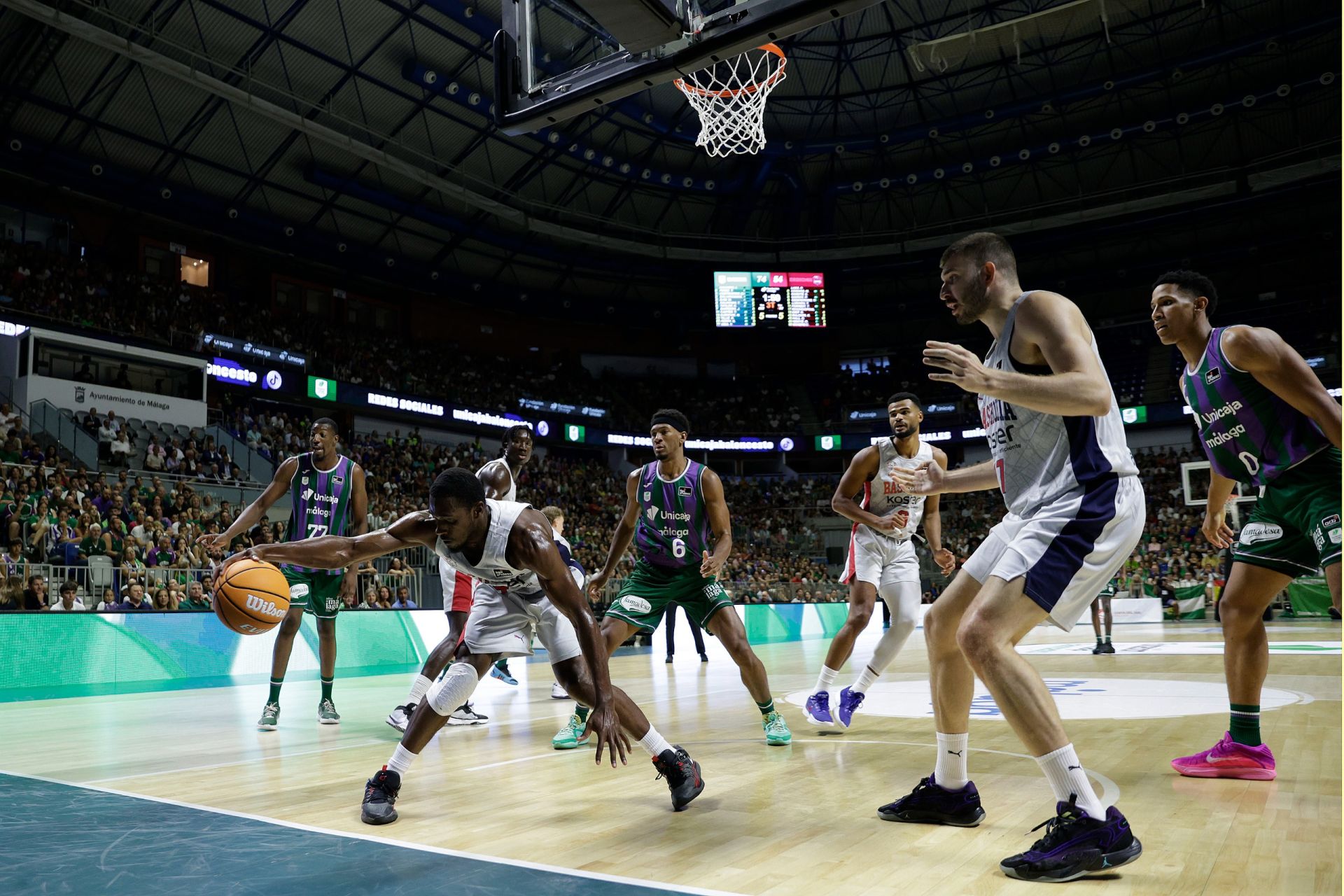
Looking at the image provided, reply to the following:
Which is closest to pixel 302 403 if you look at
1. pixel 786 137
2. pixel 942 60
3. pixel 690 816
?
pixel 786 137

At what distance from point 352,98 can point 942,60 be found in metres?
15.1

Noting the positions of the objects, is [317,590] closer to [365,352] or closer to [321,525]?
[321,525]

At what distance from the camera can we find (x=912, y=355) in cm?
3941

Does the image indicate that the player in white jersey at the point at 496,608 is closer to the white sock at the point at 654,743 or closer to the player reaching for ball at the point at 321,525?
the white sock at the point at 654,743

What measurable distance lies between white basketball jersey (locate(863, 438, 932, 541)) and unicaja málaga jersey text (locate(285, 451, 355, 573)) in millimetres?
3761

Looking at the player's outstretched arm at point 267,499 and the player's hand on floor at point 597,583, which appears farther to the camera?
the player's outstretched arm at point 267,499

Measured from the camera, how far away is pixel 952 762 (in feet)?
11.8

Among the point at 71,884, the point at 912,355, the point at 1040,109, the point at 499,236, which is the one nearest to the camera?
the point at 71,884

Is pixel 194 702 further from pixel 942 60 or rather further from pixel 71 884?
pixel 942 60

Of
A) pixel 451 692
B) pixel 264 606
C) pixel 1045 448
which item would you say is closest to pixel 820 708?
pixel 451 692

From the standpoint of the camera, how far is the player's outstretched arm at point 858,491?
595 centimetres

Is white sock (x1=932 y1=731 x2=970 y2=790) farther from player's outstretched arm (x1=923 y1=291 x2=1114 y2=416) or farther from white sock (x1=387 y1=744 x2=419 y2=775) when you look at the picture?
white sock (x1=387 y1=744 x2=419 y2=775)

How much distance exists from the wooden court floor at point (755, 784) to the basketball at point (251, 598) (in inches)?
30.0

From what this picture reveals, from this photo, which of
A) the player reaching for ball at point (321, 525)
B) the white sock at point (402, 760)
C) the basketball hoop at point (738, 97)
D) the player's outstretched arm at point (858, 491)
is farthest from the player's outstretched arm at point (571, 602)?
the basketball hoop at point (738, 97)
